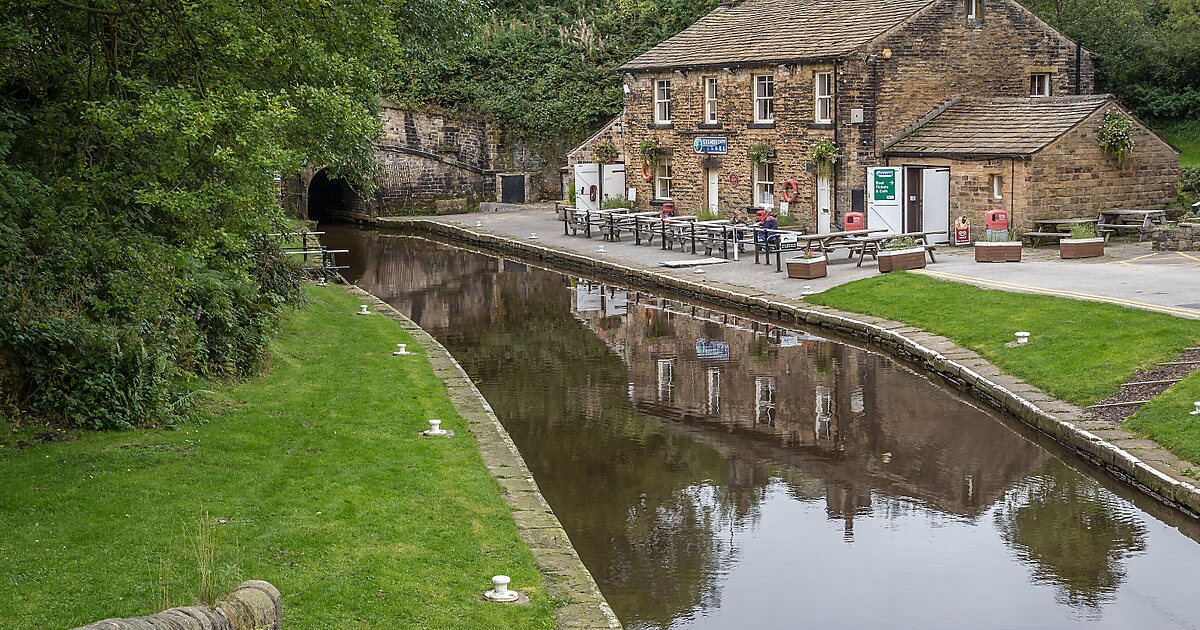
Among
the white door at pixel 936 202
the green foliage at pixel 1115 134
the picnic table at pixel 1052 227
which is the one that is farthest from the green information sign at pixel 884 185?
the green foliage at pixel 1115 134

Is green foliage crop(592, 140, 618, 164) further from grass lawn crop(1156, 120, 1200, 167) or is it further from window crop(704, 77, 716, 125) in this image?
grass lawn crop(1156, 120, 1200, 167)

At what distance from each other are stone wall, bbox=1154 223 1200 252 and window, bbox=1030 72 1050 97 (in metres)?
9.05

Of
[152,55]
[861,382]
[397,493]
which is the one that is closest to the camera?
[152,55]

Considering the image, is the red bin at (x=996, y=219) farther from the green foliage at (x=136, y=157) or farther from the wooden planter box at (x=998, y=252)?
the green foliage at (x=136, y=157)

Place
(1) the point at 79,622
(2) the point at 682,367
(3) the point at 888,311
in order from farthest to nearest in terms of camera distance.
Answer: (3) the point at 888,311
(2) the point at 682,367
(1) the point at 79,622

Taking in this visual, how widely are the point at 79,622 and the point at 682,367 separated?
40.9ft

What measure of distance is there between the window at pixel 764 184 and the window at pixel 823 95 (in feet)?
7.69

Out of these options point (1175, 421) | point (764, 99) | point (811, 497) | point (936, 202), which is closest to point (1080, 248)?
point (936, 202)

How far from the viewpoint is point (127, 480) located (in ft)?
38.0

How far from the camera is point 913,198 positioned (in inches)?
1265

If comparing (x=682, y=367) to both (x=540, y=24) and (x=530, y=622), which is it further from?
(x=540, y=24)

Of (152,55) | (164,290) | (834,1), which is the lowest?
(164,290)

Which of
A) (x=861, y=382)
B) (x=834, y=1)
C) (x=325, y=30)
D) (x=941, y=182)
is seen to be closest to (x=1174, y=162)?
(x=941, y=182)

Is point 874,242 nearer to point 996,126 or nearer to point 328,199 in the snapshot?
point 996,126
